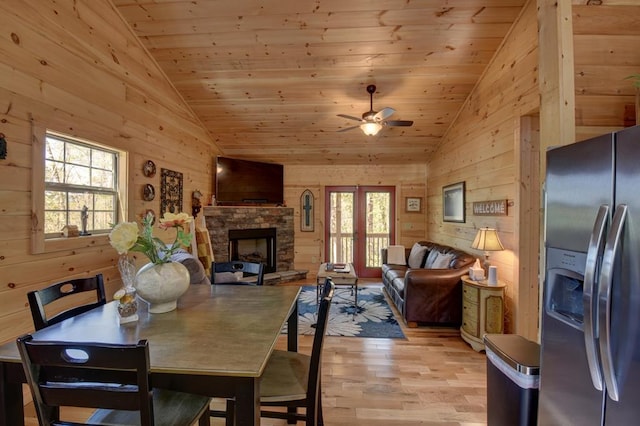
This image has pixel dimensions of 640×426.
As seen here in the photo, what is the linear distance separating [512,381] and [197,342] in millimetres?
1558

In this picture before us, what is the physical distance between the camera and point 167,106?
4105 mm

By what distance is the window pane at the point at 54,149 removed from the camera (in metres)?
2.54

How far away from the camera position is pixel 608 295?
39.1 inches

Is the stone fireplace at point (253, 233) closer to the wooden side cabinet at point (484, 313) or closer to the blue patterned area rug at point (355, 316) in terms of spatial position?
the blue patterned area rug at point (355, 316)

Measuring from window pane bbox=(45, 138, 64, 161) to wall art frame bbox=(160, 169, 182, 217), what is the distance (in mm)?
1346

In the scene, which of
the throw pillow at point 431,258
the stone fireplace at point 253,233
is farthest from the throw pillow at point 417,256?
the stone fireplace at point 253,233

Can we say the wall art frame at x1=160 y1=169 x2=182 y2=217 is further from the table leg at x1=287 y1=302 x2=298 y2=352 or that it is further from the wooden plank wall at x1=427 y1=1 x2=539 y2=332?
the wooden plank wall at x1=427 y1=1 x2=539 y2=332

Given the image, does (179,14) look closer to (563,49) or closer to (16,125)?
(16,125)

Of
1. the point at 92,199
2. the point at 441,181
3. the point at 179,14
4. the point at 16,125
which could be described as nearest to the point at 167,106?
the point at 179,14

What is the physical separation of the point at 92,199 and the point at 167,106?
5.58ft

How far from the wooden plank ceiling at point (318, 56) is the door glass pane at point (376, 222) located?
1625 mm

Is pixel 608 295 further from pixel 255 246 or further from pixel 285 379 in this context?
pixel 255 246

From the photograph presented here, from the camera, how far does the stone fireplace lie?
17.7 ft

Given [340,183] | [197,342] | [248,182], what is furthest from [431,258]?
[197,342]
